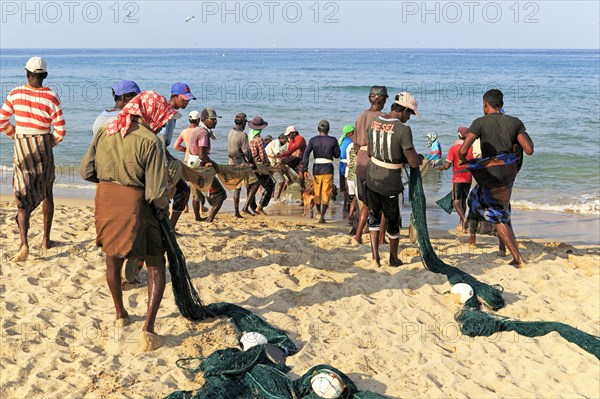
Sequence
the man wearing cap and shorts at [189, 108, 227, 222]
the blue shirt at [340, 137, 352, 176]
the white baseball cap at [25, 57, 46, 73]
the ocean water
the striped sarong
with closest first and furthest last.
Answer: the white baseball cap at [25, 57, 46, 73] < the striped sarong < the man wearing cap and shorts at [189, 108, 227, 222] < the blue shirt at [340, 137, 352, 176] < the ocean water

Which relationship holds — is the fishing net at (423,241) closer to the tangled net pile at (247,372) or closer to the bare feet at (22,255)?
the tangled net pile at (247,372)

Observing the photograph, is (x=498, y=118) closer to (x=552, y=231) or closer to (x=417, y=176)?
(x=417, y=176)

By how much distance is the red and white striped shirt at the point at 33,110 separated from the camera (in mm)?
7023

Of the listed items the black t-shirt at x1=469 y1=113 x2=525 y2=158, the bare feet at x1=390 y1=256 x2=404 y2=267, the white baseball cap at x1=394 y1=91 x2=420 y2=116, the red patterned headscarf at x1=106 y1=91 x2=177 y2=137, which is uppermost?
the white baseball cap at x1=394 y1=91 x2=420 y2=116

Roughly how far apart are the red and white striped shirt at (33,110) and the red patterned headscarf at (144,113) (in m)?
1.95

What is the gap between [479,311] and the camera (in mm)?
6531

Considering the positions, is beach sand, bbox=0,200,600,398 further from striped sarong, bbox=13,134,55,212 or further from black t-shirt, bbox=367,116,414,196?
black t-shirt, bbox=367,116,414,196

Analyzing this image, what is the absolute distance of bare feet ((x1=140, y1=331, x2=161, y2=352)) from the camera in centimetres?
543

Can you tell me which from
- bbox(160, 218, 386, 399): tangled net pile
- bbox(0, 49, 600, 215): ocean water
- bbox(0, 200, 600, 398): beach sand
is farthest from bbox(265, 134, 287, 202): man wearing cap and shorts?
bbox(160, 218, 386, 399): tangled net pile

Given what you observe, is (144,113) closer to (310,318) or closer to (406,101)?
(310,318)

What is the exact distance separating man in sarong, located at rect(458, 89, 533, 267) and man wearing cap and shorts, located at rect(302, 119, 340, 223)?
3309 millimetres

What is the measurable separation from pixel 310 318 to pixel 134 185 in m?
1.95

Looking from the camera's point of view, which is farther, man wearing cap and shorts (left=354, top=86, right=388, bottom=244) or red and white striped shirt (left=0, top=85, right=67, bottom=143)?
man wearing cap and shorts (left=354, top=86, right=388, bottom=244)

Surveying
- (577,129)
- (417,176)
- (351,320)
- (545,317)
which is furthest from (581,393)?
(577,129)
